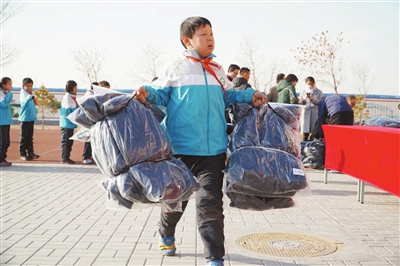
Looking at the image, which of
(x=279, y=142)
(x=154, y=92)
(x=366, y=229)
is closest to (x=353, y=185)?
(x=366, y=229)

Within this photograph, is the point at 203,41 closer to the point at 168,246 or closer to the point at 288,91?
the point at 168,246

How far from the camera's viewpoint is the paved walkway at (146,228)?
447 cm

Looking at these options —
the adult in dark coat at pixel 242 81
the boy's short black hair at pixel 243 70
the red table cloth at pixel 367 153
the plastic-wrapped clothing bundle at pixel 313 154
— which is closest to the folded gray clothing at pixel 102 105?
the red table cloth at pixel 367 153

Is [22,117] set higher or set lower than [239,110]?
lower

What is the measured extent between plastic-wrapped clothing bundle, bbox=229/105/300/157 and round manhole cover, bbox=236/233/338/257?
3.28 ft

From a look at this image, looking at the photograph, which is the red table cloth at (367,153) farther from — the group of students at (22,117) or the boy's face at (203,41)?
the group of students at (22,117)

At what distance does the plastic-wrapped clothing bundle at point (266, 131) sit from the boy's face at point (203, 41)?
2.08 ft

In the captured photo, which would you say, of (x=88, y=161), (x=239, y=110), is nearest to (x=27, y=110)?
Answer: (x=88, y=161)

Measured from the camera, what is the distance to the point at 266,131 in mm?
4266

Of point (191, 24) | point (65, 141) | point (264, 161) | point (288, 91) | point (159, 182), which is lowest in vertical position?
point (65, 141)

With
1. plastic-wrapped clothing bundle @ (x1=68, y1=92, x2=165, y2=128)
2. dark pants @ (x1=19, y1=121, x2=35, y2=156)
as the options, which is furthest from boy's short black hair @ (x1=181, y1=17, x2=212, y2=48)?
dark pants @ (x1=19, y1=121, x2=35, y2=156)

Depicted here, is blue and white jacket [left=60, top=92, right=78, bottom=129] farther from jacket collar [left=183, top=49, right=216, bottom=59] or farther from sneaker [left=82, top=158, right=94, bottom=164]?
jacket collar [left=183, top=49, right=216, bottom=59]

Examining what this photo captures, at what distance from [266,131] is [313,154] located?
22.0 ft

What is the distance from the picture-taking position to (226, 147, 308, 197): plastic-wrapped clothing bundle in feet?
12.9
